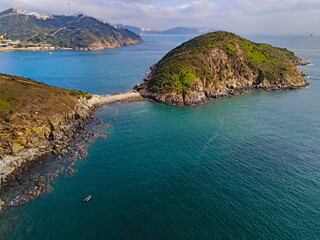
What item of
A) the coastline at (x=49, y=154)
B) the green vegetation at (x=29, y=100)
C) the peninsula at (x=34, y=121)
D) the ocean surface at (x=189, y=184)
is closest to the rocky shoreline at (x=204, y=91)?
the ocean surface at (x=189, y=184)

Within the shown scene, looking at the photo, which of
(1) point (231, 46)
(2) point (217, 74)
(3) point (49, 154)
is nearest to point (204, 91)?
(2) point (217, 74)

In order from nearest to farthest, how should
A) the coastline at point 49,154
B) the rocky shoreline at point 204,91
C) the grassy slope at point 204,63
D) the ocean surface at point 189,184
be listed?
1. the ocean surface at point 189,184
2. the coastline at point 49,154
3. the rocky shoreline at point 204,91
4. the grassy slope at point 204,63

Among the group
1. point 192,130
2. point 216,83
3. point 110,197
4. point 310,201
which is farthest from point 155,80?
point 310,201

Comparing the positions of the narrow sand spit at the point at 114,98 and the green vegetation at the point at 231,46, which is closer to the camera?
the narrow sand spit at the point at 114,98

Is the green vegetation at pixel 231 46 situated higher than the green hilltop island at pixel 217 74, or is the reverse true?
the green vegetation at pixel 231 46

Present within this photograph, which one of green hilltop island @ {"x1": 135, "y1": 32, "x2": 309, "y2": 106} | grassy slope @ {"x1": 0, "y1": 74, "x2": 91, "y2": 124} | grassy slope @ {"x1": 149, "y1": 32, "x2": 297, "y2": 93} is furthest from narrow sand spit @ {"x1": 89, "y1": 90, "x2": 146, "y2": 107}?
grassy slope @ {"x1": 0, "y1": 74, "x2": 91, "y2": 124}

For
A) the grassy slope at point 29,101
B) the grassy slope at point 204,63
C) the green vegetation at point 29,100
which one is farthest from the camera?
the grassy slope at point 204,63

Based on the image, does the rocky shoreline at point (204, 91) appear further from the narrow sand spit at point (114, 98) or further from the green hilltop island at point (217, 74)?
the narrow sand spit at point (114, 98)

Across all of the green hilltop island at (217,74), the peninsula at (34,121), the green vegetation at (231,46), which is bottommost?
the peninsula at (34,121)

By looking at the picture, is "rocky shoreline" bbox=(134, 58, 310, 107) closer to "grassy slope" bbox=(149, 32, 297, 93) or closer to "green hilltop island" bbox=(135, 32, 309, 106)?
"green hilltop island" bbox=(135, 32, 309, 106)

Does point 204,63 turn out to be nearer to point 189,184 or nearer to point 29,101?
point 189,184
